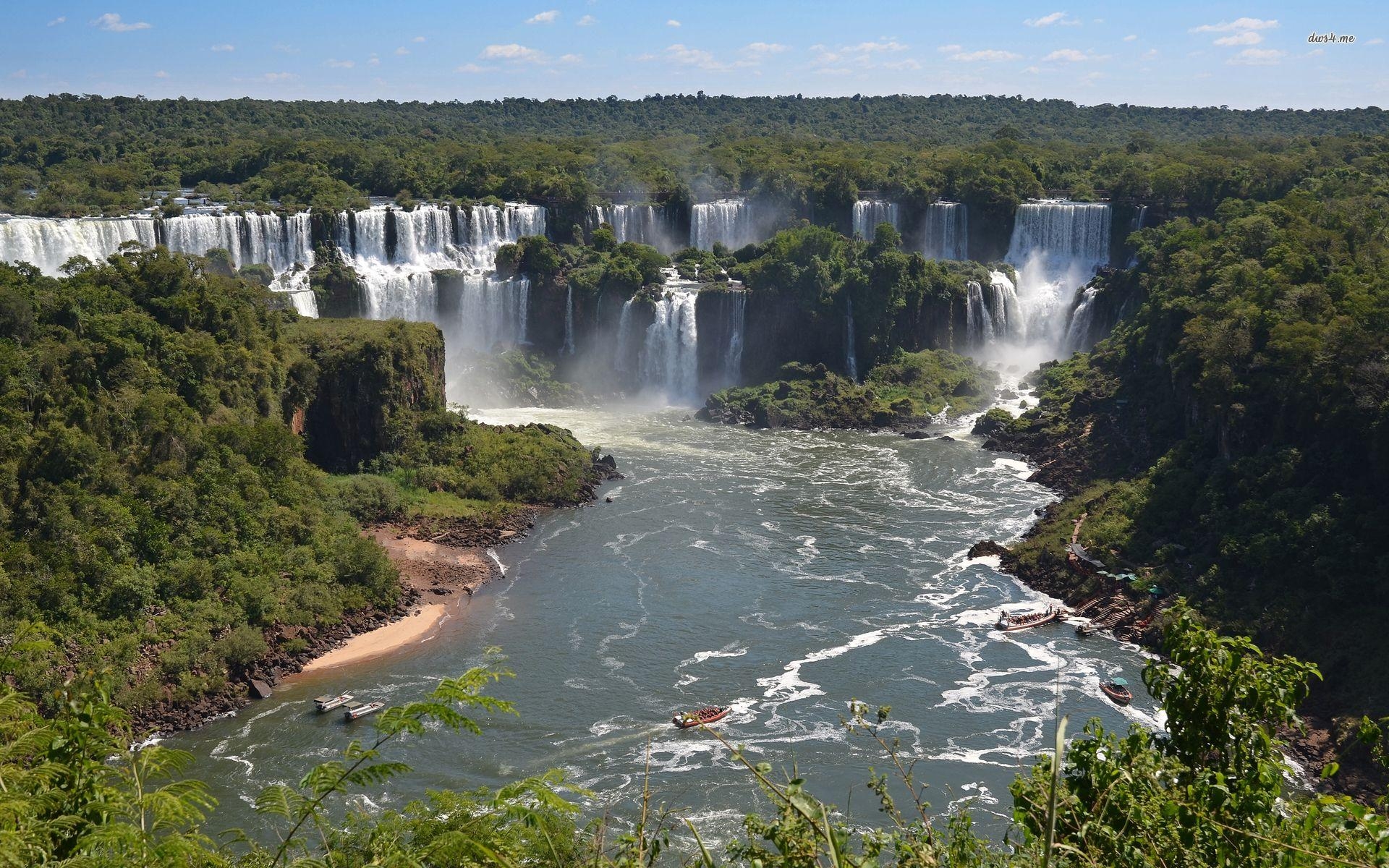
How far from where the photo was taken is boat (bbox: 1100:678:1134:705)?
29438 mm

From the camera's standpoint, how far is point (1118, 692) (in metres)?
29.7

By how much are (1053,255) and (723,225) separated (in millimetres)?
19228

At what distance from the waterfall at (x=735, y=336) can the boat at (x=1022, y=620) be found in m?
31.8

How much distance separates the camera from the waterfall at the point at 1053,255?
68.4 m

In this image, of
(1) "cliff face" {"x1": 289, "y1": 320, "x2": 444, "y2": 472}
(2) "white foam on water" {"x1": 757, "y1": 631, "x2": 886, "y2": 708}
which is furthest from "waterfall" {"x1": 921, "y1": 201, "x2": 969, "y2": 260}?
(2) "white foam on water" {"x1": 757, "y1": 631, "x2": 886, "y2": 708}

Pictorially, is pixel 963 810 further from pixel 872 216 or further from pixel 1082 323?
pixel 872 216

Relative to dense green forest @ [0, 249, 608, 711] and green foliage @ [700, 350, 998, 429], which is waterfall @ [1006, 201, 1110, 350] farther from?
dense green forest @ [0, 249, 608, 711]

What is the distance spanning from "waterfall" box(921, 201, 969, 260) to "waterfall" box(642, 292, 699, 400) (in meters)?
17.3

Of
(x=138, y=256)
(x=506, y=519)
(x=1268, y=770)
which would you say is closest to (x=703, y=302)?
(x=506, y=519)

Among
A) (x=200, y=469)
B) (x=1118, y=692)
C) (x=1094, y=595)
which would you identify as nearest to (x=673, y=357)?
(x=200, y=469)

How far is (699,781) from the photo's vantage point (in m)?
26.0

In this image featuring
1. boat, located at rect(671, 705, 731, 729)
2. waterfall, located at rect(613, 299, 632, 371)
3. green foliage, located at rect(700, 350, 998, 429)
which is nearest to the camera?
boat, located at rect(671, 705, 731, 729)

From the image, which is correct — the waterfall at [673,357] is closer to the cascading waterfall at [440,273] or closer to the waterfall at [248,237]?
the cascading waterfall at [440,273]

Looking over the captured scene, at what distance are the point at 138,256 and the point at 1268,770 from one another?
4101 centimetres
